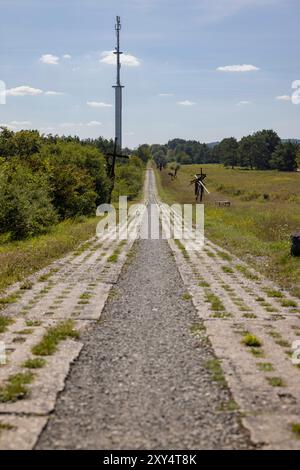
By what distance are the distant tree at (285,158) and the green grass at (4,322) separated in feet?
456

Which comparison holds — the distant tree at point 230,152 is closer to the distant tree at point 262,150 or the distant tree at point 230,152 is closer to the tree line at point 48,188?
the distant tree at point 262,150

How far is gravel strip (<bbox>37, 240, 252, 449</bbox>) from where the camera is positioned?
5.23 metres

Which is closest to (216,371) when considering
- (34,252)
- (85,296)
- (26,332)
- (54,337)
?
(54,337)

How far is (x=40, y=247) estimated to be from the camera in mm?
21125

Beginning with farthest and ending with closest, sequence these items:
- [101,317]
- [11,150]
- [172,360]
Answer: [11,150]
[101,317]
[172,360]

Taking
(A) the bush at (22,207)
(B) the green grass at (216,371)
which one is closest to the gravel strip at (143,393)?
(B) the green grass at (216,371)

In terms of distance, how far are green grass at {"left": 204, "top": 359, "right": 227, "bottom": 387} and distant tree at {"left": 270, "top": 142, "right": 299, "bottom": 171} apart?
5514 inches

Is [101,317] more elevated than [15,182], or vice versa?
[15,182]

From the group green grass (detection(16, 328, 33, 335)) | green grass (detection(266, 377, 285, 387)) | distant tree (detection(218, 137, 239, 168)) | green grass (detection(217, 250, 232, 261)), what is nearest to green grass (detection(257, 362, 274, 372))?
green grass (detection(266, 377, 285, 387))

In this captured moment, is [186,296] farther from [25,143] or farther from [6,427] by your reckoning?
[25,143]

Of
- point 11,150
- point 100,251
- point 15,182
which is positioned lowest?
point 100,251

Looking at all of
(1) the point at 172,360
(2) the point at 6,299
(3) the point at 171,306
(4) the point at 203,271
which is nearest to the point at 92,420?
(1) the point at 172,360

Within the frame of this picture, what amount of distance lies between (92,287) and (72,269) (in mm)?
3211
